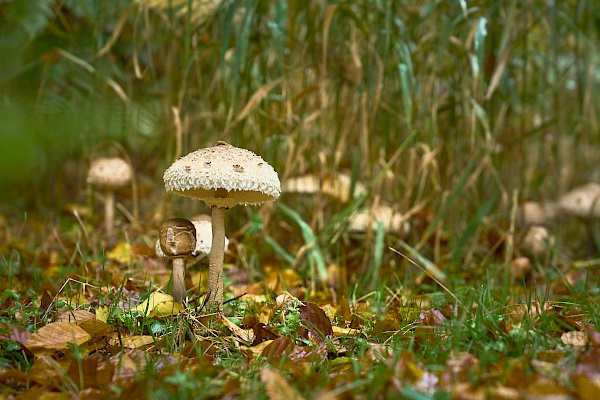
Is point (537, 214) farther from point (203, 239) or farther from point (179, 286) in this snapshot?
point (179, 286)

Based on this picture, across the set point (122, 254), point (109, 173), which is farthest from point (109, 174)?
point (122, 254)

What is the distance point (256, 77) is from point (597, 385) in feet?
7.57

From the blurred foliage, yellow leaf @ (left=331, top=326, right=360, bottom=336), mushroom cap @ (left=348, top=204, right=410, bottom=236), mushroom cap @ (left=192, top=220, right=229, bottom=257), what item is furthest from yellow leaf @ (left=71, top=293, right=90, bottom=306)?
mushroom cap @ (left=348, top=204, right=410, bottom=236)

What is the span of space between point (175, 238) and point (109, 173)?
1.45 metres

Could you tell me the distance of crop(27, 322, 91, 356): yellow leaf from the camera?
1.45m

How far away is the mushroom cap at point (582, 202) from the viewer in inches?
132

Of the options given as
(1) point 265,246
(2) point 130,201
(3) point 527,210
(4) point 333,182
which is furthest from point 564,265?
(2) point 130,201

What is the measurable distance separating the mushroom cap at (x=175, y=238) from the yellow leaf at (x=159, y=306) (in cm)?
14

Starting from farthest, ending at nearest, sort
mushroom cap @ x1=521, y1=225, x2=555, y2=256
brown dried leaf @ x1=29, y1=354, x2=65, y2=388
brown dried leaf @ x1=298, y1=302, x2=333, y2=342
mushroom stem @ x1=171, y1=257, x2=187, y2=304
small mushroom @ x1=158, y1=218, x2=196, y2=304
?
mushroom cap @ x1=521, y1=225, x2=555, y2=256 < mushroom stem @ x1=171, y1=257, x2=187, y2=304 < small mushroom @ x1=158, y1=218, x2=196, y2=304 < brown dried leaf @ x1=298, y1=302, x2=333, y2=342 < brown dried leaf @ x1=29, y1=354, x2=65, y2=388

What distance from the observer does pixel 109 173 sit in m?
3.05

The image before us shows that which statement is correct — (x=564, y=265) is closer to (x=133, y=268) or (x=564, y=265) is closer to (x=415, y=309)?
(x=415, y=309)

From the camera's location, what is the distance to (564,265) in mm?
3217

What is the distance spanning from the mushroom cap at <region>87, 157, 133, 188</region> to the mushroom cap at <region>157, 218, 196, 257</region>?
135cm

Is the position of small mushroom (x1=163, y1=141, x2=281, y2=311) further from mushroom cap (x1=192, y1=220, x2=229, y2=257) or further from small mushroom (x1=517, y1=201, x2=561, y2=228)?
small mushroom (x1=517, y1=201, x2=561, y2=228)
